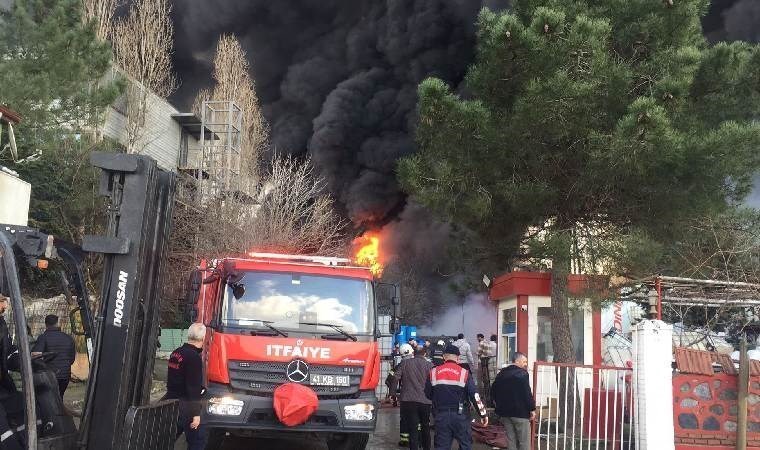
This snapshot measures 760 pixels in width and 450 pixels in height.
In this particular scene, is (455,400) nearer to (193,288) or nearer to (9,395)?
(193,288)

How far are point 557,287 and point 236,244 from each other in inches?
459

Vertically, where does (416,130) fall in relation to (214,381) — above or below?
above

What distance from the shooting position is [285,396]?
6.66 meters

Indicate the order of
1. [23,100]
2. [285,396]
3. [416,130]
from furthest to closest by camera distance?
[23,100], [416,130], [285,396]

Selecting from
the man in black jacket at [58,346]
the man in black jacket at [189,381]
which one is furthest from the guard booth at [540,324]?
the man in black jacket at [58,346]

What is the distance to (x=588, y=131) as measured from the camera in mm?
10164

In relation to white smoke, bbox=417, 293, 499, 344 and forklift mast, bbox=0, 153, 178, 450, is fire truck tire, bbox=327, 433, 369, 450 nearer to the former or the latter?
forklift mast, bbox=0, 153, 178, 450

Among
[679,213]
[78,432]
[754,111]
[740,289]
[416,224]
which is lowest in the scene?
[78,432]

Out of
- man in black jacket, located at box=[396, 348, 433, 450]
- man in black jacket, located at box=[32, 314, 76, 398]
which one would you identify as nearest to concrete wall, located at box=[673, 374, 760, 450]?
man in black jacket, located at box=[396, 348, 433, 450]

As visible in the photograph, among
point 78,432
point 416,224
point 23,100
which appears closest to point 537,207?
point 78,432

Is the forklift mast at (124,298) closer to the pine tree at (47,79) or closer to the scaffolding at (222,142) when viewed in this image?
the pine tree at (47,79)

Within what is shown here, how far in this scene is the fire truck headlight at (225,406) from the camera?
268 inches

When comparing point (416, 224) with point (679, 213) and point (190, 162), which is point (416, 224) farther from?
point (679, 213)

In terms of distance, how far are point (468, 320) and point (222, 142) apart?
18185 millimetres
